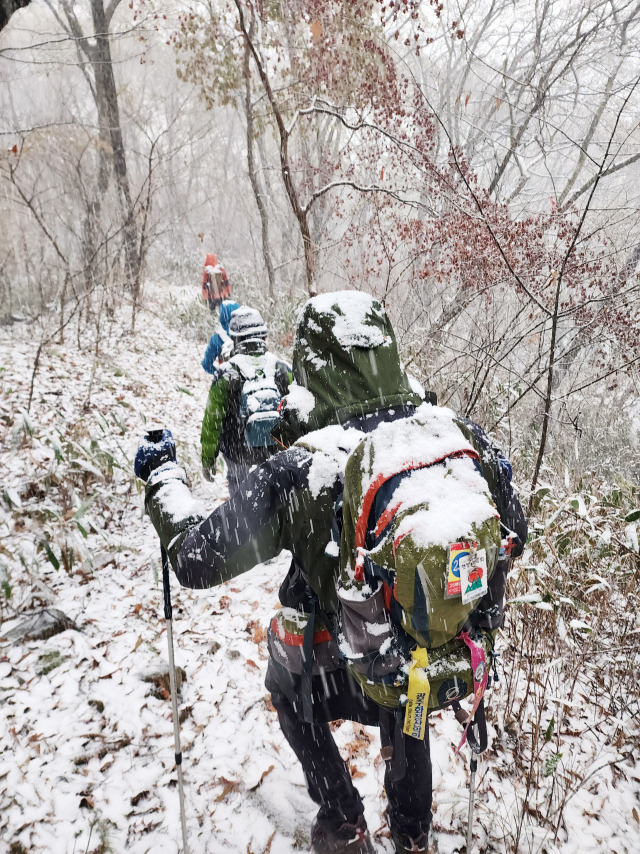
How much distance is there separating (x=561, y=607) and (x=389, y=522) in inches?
105

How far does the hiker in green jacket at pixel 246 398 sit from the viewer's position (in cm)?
335

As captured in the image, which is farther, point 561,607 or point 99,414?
point 99,414

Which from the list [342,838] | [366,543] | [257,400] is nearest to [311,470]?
[366,543]

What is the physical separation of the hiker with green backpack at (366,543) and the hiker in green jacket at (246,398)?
5.84ft

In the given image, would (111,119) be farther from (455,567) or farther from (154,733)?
(455,567)

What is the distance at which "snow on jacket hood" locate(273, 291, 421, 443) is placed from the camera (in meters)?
1.36

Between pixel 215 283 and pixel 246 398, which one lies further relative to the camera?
pixel 215 283

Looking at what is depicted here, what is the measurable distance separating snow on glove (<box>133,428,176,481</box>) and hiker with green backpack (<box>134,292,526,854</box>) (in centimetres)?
2

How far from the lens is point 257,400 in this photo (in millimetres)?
3346

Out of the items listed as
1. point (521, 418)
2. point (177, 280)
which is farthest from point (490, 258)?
point (177, 280)

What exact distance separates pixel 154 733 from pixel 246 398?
2.14 m

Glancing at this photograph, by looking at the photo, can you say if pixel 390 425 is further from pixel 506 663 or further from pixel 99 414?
pixel 99 414

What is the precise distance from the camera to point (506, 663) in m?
2.93

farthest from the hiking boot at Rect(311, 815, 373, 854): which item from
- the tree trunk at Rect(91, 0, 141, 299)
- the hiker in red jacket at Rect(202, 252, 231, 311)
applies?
the tree trunk at Rect(91, 0, 141, 299)
